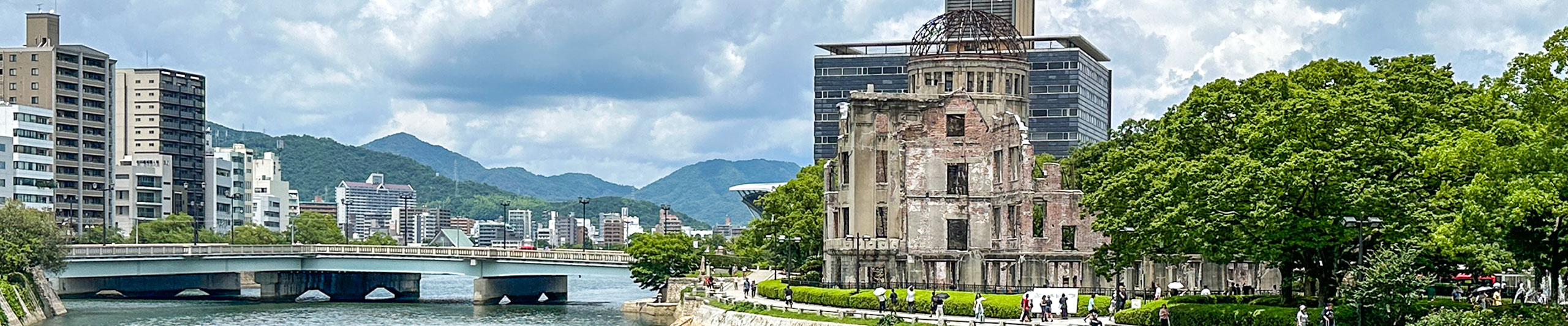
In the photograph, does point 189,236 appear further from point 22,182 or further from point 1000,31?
point 1000,31

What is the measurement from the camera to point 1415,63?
63875mm

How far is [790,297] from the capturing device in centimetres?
8950

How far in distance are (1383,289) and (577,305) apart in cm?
9139

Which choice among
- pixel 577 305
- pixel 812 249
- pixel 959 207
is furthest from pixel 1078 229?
pixel 577 305

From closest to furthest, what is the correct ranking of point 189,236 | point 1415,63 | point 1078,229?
point 1415,63
point 1078,229
point 189,236

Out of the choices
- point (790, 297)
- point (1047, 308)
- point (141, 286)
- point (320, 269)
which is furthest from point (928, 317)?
point (141, 286)

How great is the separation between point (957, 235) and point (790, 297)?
13.1 m

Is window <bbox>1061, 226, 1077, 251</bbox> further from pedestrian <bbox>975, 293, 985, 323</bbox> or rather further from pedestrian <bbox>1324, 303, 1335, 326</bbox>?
pedestrian <bbox>1324, 303, 1335, 326</bbox>

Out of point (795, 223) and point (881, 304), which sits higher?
point (795, 223)

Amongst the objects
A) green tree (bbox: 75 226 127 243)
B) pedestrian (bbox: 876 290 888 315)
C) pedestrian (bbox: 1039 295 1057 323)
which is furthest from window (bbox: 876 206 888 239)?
green tree (bbox: 75 226 127 243)

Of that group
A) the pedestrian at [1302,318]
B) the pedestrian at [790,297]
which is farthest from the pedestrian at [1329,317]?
the pedestrian at [790,297]

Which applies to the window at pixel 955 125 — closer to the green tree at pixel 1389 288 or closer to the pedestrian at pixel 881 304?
the pedestrian at pixel 881 304

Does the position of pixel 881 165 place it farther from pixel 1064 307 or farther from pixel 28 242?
pixel 28 242

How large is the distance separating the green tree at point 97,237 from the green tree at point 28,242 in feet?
190
